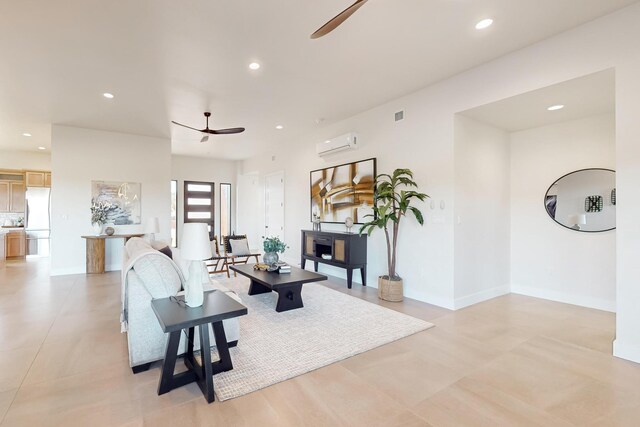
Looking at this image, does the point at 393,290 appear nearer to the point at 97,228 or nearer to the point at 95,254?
the point at 95,254

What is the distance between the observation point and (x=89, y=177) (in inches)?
244

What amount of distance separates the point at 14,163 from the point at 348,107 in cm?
951

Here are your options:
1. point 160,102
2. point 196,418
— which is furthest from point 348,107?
point 196,418

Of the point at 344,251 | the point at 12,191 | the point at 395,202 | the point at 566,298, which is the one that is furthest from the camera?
the point at 12,191

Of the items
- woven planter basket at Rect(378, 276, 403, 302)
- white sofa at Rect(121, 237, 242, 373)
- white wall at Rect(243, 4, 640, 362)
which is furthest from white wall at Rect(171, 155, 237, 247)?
white sofa at Rect(121, 237, 242, 373)

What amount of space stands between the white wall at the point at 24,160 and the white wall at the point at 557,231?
11695mm

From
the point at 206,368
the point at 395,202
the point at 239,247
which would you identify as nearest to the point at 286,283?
the point at 206,368

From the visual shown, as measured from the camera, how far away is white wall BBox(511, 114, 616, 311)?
388 cm

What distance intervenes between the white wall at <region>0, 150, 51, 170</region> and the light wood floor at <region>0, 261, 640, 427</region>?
7.23m

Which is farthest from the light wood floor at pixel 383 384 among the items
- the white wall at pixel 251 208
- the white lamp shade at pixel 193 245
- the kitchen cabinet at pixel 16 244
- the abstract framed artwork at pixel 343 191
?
the kitchen cabinet at pixel 16 244

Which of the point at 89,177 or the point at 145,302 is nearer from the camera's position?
the point at 145,302

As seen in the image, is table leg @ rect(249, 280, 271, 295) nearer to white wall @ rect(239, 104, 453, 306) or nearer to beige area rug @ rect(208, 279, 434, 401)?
beige area rug @ rect(208, 279, 434, 401)

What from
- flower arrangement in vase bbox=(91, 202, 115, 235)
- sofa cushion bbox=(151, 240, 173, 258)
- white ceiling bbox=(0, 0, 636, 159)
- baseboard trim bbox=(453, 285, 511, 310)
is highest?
white ceiling bbox=(0, 0, 636, 159)

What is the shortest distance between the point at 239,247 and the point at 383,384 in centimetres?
Result: 441
